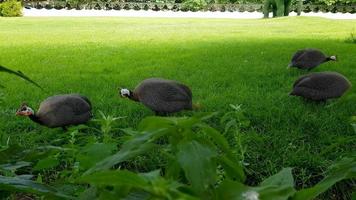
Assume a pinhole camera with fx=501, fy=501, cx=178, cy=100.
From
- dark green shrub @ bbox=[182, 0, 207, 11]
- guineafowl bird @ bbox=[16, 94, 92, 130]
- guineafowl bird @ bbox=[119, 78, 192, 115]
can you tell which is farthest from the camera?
dark green shrub @ bbox=[182, 0, 207, 11]

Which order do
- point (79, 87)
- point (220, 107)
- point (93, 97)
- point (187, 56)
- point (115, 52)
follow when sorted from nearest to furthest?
point (220, 107)
point (93, 97)
point (79, 87)
point (187, 56)
point (115, 52)

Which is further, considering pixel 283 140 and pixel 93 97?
pixel 93 97

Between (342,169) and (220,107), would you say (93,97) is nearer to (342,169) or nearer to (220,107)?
(220,107)

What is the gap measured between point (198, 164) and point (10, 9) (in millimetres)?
31504

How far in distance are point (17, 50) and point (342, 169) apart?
9.06 m

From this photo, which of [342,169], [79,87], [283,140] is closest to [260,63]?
[79,87]

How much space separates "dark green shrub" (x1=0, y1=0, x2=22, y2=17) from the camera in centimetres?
2966

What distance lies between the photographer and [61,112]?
3.37 m

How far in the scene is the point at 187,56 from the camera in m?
8.05

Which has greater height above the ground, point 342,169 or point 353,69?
point 342,169

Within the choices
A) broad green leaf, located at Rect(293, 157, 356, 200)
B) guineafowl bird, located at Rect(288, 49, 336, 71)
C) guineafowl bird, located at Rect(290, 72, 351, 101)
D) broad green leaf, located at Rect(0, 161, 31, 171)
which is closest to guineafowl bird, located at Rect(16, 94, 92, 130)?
guineafowl bird, located at Rect(290, 72, 351, 101)

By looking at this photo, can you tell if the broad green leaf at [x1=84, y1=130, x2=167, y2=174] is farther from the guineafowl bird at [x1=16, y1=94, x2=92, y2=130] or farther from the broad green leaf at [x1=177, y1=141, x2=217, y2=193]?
the guineafowl bird at [x1=16, y1=94, x2=92, y2=130]

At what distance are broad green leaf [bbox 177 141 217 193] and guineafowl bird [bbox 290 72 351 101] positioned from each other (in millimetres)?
3720

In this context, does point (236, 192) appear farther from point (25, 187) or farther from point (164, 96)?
point (164, 96)
